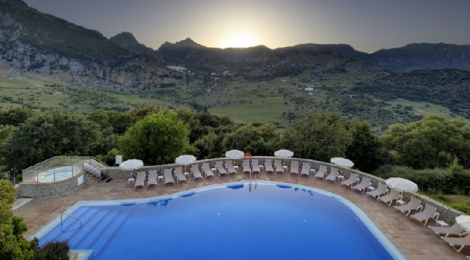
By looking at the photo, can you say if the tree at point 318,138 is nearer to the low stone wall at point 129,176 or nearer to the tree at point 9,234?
the low stone wall at point 129,176

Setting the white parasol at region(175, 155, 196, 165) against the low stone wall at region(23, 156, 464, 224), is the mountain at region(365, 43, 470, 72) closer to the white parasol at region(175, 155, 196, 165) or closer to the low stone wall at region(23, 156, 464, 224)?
the low stone wall at region(23, 156, 464, 224)

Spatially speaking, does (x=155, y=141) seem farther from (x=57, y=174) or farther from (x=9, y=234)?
(x=9, y=234)

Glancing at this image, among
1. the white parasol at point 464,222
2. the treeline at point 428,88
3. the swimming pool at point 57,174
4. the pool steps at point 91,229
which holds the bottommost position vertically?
the pool steps at point 91,229

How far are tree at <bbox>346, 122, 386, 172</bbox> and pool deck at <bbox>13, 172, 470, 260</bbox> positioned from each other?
898 centimetres

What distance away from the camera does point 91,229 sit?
9.78 metres

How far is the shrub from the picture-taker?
6.63 meters

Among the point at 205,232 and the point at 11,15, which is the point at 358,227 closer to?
the point at 205,232

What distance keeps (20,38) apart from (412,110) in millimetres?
126938

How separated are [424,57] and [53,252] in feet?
647

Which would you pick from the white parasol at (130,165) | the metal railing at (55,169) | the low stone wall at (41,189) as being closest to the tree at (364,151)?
the white parasol at (130,165)

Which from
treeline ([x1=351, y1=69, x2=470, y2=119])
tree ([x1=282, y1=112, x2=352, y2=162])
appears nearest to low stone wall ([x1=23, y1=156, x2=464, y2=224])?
tree ([x1=282, y1=112, x2=352, y2=162])

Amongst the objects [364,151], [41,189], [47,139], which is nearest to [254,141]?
[364,151]

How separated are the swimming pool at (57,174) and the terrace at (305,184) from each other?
0.85 m

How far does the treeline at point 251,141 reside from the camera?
17.3 metres
